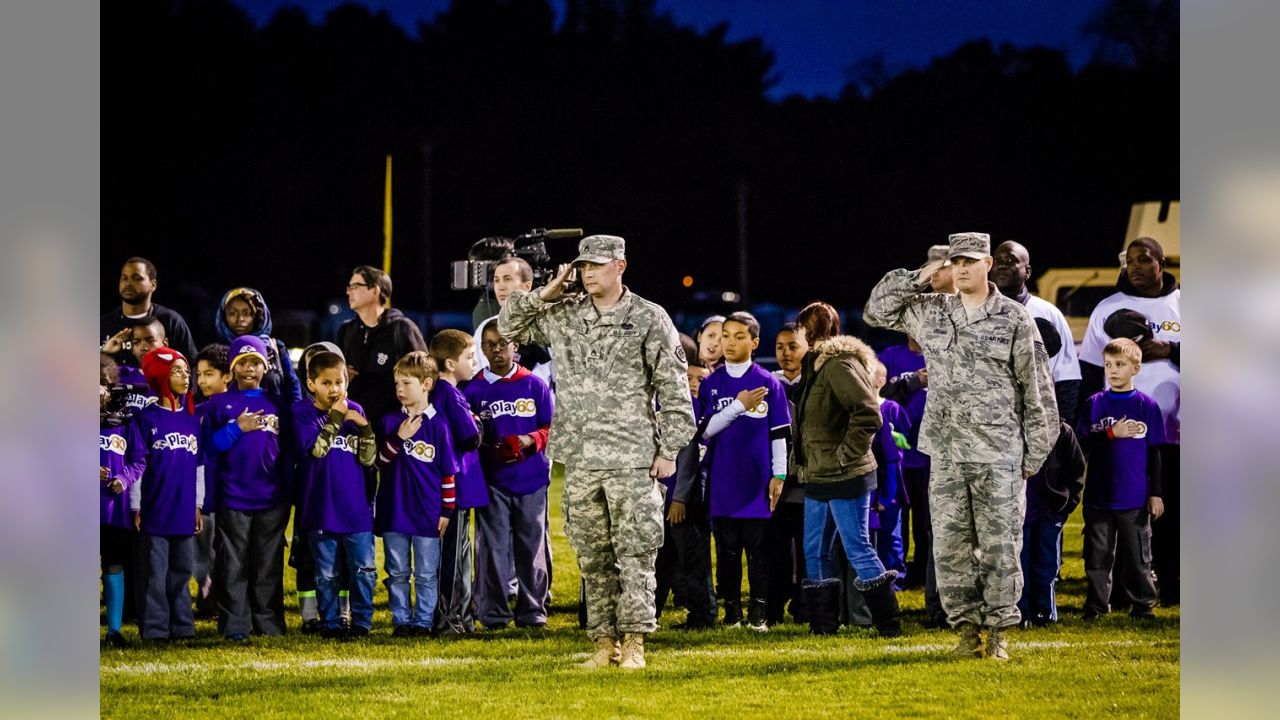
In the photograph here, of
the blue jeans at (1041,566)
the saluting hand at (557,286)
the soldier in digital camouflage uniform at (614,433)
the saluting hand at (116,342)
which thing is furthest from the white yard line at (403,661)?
the saluting hand at (116,342)

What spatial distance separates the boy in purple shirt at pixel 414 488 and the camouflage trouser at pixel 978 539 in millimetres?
2310

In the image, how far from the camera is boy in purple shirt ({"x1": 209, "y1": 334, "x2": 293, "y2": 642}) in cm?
718

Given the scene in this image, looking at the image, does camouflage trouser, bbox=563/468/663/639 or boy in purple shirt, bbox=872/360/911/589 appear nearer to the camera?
camouflage trouser, bbox=563/468/663/639

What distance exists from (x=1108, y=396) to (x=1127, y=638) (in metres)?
1.37

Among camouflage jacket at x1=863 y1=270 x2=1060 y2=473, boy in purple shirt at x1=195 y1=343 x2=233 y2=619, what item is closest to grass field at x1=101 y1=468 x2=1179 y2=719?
boy in purple shirt at x1=195 y1=343 x2=233 y2=619

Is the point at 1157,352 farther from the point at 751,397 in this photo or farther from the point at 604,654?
the point at 604,654

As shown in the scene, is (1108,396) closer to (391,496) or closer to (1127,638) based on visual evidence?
(1127,638)

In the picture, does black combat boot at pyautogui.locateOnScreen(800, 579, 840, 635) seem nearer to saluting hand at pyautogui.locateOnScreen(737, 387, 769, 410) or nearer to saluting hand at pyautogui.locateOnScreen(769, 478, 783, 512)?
saluting hand at pyautogui.locateOnScreen(769, 478, 783, 512)

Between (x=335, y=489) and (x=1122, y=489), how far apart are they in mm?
3887

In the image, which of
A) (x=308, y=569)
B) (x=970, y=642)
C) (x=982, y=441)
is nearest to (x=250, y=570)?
(x=308, y=569)

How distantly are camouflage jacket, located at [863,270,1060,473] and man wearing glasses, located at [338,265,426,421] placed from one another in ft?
9.12

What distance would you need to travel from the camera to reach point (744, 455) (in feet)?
24.2

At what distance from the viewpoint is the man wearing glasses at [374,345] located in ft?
26.2

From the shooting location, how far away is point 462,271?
8.57 meters
